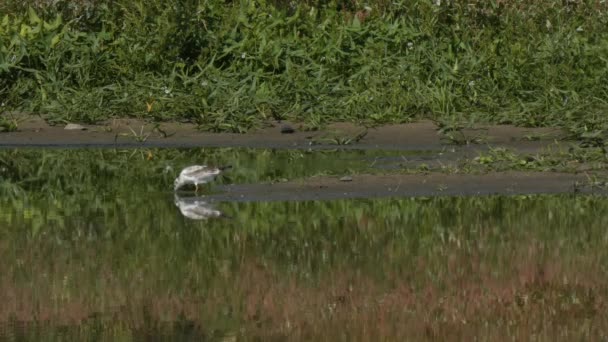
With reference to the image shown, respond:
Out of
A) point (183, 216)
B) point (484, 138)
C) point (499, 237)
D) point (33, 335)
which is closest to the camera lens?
point (33, 335)

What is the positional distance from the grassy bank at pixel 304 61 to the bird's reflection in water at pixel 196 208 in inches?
157

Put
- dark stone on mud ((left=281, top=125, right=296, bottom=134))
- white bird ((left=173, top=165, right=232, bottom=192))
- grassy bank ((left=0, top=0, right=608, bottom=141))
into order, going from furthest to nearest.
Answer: grassy bank ((left=0, top=0, right=608, bottom=141)) < dark stone on mud ((left=281, top=125, right=296, bottom=134)) < white bird ((left=173, top=165, right=232, bottom=192))

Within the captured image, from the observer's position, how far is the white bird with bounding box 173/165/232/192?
1187 cm

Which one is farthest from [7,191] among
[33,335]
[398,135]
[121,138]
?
[33,335]

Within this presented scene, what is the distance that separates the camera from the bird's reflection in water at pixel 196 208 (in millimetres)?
10890

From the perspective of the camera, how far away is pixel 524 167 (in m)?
12.6

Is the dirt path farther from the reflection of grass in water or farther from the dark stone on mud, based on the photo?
the reflection of grass in water

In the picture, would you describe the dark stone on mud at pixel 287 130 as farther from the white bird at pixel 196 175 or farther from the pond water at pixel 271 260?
the white bird at pixel 196 175

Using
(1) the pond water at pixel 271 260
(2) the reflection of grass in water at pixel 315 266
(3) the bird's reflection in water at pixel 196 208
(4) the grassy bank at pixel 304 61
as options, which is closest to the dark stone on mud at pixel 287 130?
(4) the grassy bank at pixel 304 61

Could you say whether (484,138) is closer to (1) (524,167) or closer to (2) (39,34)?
(1) (524,167)

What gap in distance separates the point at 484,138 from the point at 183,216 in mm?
4494

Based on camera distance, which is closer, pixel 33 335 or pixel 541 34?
pixel 33 335

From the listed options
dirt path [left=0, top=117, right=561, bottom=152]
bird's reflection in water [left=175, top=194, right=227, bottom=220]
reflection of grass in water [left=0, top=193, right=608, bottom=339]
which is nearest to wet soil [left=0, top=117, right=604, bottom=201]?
dirt path [left=0, top=117, right=561, bottom=152]

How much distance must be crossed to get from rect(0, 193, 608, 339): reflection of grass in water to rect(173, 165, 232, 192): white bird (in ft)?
0.91
